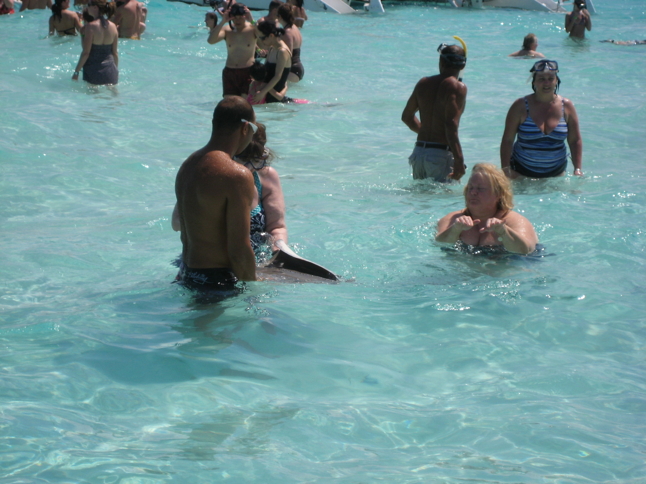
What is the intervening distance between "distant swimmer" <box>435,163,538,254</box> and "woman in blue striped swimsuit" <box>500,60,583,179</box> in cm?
172

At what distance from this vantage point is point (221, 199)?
11.6 feet

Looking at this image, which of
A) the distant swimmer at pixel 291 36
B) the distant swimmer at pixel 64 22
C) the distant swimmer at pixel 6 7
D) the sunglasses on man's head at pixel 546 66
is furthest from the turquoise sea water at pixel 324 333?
the distant swimmer at pixel 6 7

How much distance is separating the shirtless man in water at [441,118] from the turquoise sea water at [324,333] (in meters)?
0.28

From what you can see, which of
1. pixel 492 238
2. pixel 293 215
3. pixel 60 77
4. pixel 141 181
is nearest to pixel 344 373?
pixel 492 238

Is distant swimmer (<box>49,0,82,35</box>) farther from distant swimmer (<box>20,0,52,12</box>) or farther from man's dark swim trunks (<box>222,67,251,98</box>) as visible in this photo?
man's dark swim trunks (<box>222,67,251,98</box>)

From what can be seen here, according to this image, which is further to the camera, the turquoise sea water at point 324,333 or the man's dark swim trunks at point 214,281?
the man's dark swim trunks at point 214,281

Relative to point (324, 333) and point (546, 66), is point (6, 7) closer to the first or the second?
point (546, 66)

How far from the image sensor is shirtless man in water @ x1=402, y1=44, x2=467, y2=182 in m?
6.52

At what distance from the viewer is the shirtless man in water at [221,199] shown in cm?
350

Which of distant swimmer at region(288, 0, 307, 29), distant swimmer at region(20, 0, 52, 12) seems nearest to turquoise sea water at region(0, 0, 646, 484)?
distant swimmer at region(288, 0, 307, 29)

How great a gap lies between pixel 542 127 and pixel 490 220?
6.61 ft

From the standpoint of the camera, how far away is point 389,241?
19.5ft

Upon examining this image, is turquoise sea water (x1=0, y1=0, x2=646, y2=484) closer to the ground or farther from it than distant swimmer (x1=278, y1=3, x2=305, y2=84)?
closer to the ground

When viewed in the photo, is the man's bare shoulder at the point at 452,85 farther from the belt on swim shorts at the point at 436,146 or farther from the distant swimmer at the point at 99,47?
the distant swimmer at the point at 99,47
